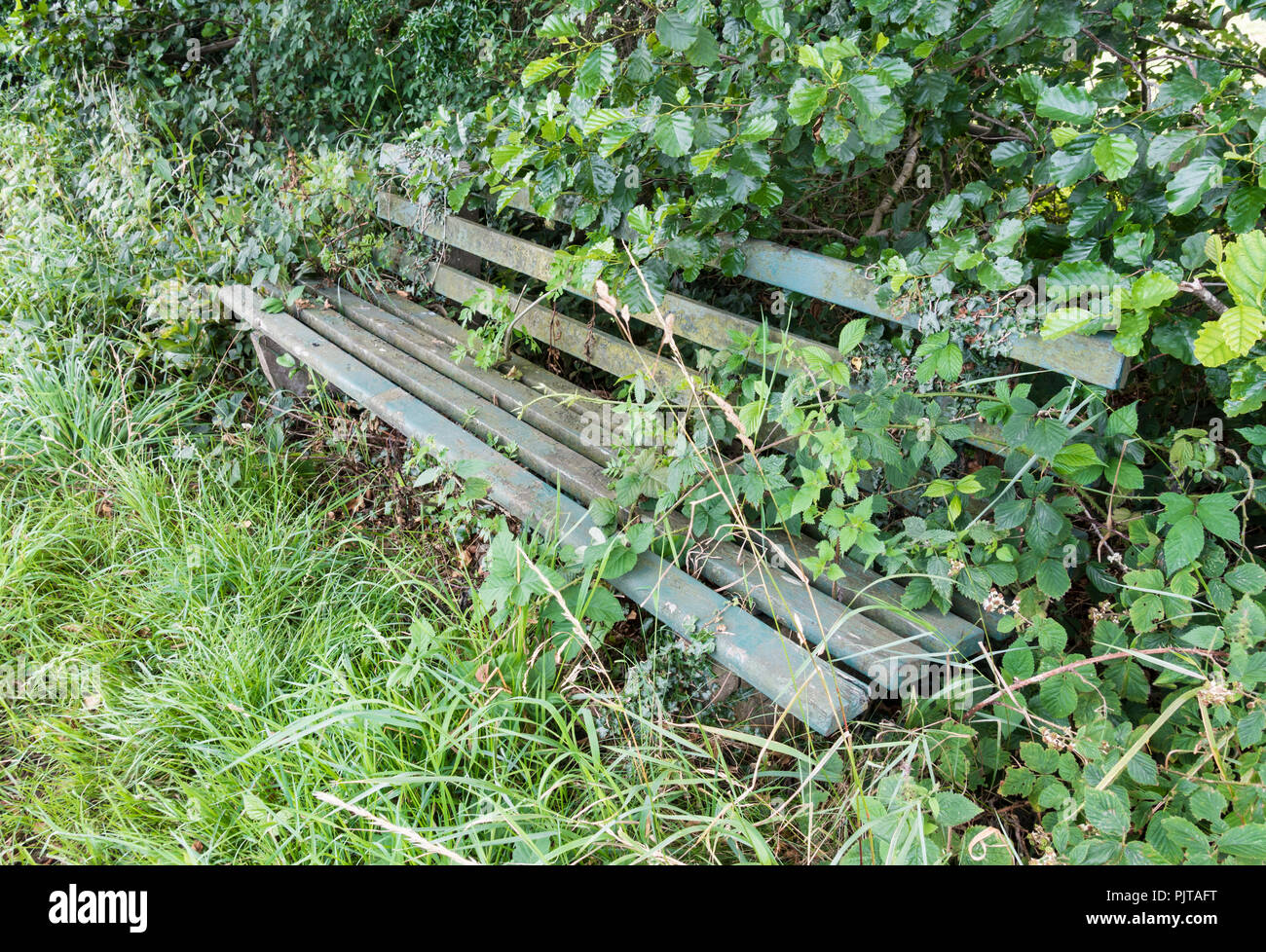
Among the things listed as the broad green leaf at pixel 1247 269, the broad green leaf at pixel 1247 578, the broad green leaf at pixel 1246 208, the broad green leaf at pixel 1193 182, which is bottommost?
the broad green leaf at pixel 1247 578

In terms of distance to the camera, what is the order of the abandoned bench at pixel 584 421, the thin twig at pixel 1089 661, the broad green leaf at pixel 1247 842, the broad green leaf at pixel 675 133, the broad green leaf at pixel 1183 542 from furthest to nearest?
the broad green leaf at pixel 675 133 → the abandoned bench at pixel 584 421 → the broad green leaf at pixel 1183 542 → the thin twig at pixel 1089 661 → the broad green leaf at pixel 1247 842

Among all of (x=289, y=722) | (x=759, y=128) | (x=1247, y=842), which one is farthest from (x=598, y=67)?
(x=1247, y=842)

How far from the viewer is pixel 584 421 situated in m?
2.91

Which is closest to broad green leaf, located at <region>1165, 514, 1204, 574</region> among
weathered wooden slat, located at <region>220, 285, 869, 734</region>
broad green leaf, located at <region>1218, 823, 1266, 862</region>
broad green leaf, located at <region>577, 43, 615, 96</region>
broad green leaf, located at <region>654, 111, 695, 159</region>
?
broad green leaf, located at <region>1218, 823, 1266, 862</region>

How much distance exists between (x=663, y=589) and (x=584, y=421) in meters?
0.86

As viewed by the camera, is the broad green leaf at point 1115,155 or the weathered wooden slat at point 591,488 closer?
the broad green leaf at point 1115,155

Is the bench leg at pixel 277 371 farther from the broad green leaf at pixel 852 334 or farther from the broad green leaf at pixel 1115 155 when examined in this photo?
the broad green leaf at pixel 1115 155

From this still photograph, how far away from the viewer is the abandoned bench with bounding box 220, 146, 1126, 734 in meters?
1.96

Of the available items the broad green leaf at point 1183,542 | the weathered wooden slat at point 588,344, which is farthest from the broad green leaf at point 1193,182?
the weathered wooden slat at point 588,344

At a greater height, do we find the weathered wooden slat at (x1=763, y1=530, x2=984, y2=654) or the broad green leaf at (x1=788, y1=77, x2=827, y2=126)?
the broad green leaf at (x1=788, y1=77, x2=827, y2=126)

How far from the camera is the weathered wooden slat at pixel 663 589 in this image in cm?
186

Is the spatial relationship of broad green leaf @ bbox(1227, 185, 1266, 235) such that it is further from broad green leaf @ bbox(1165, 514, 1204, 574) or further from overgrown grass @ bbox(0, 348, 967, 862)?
overgrown grass @ bbox(0, 348, 967, 862)

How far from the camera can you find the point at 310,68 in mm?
5301
